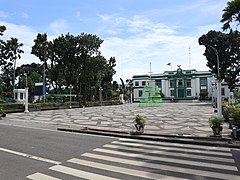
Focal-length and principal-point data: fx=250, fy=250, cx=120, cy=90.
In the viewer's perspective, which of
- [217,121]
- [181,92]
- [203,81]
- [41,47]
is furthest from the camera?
[181,92]

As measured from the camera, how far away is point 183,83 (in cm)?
7794

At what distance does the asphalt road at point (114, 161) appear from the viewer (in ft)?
20.6

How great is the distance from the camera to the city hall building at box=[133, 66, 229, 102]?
7462cm

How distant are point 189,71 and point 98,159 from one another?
7400cm

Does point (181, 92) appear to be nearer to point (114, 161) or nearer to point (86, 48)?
point (86, 48)

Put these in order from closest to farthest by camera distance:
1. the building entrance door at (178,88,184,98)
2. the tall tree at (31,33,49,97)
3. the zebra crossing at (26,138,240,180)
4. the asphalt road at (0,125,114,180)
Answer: the zebra crossing at (26,138,240,180)
the asphalt road at (0,125,114,180)
the tall tree at (31,33,49,97)
the building entrance door at (178,88,184,98)

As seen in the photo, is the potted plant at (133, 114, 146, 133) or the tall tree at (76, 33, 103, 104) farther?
the tall tree at (76, 33, 103, 104)

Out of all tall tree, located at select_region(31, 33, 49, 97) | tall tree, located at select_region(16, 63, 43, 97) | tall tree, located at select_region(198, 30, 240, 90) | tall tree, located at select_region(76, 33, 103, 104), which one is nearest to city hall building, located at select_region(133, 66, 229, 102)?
tall tree, located at select_region(198, 30, 240, 90)

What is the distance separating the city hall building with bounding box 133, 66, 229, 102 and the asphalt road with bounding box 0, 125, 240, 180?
65.9m

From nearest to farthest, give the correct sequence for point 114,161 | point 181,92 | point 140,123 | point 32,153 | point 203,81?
point 114,161 → point 32,153 → point 140,123 → point 203,81 → point 181,92

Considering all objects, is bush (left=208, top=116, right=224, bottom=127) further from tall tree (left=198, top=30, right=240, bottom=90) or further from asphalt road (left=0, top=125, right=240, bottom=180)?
tall tree (left=198, top=30, right=240, bottom=90)

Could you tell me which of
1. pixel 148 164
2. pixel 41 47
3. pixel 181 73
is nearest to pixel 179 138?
pixel 148 164

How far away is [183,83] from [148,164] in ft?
240

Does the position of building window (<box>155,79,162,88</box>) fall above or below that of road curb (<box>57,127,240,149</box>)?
above
